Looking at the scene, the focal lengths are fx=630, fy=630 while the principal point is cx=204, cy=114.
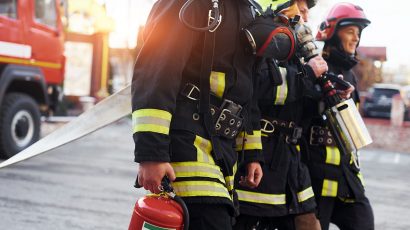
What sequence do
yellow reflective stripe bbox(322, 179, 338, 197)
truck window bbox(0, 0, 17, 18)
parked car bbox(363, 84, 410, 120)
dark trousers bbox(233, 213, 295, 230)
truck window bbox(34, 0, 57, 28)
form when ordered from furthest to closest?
parked car bbox(363, 84, 410, 120) → truck window bbox(34, 0, 57, 28) → truck window bbox(0, 0, 17, 18) → yellow reflective stripe bbox(322, 179, 338, 197) → dark trousers bbox(233, 213, 295, 230)

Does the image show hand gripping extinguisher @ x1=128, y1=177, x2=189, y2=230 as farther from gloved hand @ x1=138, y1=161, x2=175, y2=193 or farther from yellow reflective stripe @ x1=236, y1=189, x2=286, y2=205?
yellow reflective stripe @ x1=236, y1=189, x2=286, y2=205

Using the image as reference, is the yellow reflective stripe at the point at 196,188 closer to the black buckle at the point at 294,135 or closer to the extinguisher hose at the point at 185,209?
the extinguisher hose at the point at 185,209

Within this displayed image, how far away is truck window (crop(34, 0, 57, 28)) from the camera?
9.59 metres

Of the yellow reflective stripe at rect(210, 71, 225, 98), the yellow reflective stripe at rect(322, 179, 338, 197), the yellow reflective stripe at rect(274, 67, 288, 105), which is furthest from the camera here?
the yellow reflective stripe at rect(322, 179, 338, 197)

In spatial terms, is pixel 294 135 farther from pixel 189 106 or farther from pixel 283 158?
pixel 189 106

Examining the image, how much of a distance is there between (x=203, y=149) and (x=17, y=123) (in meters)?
7.48

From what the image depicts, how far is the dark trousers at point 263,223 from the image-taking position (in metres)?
3.31

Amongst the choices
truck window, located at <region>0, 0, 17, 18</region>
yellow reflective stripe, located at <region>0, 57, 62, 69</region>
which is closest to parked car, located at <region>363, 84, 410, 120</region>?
yellow reflective stripe, located at <region>0, 57, 62, 69</region>

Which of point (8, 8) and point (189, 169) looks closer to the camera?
point (189, 169)

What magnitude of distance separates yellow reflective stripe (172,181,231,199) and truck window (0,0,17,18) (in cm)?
702

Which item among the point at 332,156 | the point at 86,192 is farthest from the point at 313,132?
the point at 86,192

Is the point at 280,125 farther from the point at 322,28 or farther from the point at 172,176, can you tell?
the point at 172,176

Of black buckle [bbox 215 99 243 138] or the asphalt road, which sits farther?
the asphalt road

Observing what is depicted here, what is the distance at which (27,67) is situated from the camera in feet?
30.8
